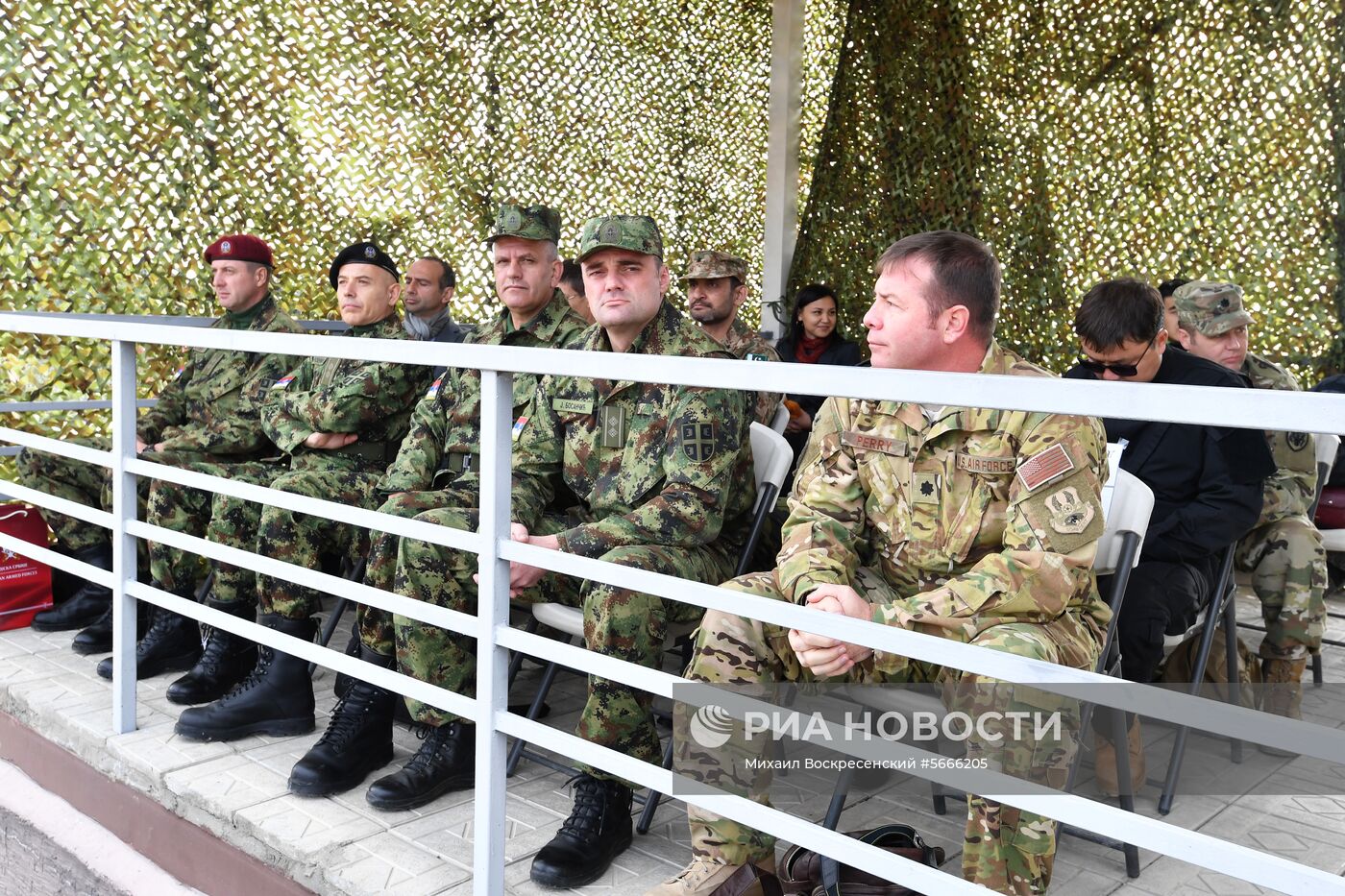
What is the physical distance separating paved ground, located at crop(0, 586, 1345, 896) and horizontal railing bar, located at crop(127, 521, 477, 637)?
495 millimetres

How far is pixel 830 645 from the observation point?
5.85ft

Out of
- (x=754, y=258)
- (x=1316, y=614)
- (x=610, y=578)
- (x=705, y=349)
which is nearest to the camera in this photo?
(x=610, y=578)

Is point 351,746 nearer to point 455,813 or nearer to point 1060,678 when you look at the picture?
point 455,813

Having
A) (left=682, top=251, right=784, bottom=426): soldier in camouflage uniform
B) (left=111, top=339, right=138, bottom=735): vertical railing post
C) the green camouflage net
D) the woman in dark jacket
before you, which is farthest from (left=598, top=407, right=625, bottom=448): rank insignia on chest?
the green camouflage net

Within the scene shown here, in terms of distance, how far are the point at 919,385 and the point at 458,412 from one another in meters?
2.09

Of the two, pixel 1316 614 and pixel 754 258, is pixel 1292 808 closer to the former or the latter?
pixel 1316 614

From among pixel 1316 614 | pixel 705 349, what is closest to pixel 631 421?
pixel 705 349

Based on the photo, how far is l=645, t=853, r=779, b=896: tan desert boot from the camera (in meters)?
1.88

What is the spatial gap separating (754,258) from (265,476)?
5.30m

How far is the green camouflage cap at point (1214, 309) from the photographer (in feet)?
11.0

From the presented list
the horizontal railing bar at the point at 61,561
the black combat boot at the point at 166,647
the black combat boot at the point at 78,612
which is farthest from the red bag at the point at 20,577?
the black combat boot at the point at 166,647

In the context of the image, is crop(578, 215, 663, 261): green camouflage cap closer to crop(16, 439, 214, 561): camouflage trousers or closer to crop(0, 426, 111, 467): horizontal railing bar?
crop(0, 426, 111, 467): horizontal railing bar

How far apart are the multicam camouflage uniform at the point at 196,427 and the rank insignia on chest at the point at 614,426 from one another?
69.3 inches

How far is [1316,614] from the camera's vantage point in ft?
10.3
